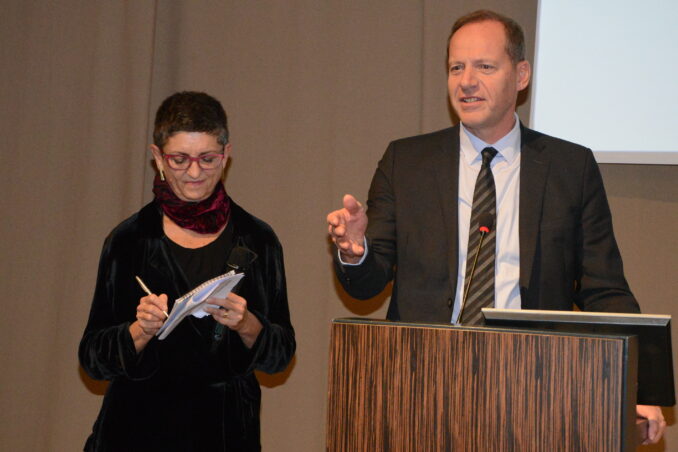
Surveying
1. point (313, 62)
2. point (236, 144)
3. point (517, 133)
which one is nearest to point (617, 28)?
point (517, 133)

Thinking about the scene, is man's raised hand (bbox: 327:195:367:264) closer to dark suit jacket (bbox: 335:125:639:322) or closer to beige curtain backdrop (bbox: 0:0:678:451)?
dark suit jacket (bbox: 335:125:639:322)

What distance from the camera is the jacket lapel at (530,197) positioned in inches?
94.4

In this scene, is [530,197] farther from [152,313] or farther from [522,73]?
[152,313]

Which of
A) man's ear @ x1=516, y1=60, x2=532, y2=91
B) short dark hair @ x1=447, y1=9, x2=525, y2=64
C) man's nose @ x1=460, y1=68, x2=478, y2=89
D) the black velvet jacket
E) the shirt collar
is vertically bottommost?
the black velvet jacket

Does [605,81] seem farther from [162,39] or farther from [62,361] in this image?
[62,361]

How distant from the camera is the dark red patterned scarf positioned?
101 inches

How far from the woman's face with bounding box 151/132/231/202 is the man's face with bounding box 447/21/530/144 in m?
0.85

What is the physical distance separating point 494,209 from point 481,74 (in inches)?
19.4

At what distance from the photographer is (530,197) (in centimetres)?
248

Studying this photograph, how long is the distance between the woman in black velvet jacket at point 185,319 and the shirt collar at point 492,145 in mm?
737

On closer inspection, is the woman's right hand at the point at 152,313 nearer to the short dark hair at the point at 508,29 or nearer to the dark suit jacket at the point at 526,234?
the dark suit jacket at the point at 526,234

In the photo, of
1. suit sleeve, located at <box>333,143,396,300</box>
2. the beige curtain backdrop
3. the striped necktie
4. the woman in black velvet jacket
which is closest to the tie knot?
the striped necktie

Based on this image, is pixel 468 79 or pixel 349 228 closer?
pixel 349 228

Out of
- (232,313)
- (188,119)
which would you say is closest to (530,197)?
(232,313)
